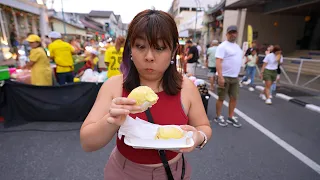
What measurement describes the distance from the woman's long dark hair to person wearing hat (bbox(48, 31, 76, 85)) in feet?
16.8

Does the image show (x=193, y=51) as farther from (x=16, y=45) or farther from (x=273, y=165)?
(x=16, y=45)

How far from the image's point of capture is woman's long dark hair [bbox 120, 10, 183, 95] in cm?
100

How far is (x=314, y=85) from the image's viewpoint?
330 inches

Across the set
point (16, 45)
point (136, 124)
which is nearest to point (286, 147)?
point (136, 124)

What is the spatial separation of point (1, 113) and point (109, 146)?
2.73 metres

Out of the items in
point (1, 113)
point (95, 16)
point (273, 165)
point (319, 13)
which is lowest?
point (273, 165)

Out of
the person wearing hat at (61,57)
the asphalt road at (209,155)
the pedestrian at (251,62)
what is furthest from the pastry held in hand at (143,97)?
the pedestrian at (251,62)

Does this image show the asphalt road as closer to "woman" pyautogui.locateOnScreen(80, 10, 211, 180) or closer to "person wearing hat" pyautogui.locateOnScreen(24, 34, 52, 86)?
"person wearing hat" pyautogui.locateOnScreen(24, 34, 52, 86)

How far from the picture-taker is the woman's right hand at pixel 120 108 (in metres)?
0.81

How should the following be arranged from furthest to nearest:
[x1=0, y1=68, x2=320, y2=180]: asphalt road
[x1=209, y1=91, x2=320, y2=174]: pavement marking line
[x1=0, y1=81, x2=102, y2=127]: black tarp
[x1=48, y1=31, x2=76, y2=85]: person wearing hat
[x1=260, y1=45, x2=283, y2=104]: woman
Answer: [x1=260, y1=45, x2=283, y2=104]: woman, [x1=48, y1=31, x2=76, y2=85]: person wearing hat, [x1=0, y1=81, x2=102, y2=127]: black tarp, [x1=209, y1=91, x2=320, y2=174]: pavement marking line, [x1=0, y1=68, x2=320, y2=180]: asphalt road

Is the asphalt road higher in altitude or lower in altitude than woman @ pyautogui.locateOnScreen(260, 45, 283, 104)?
lower

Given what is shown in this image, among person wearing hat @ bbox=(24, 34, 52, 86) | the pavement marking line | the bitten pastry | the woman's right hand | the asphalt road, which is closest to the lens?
the woman's right hand

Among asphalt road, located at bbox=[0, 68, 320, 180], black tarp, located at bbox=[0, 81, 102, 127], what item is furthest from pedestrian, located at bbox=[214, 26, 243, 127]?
black tarp, located at bbox=[0, 81, 102, 127]

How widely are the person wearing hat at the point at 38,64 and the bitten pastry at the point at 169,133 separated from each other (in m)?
4.84
